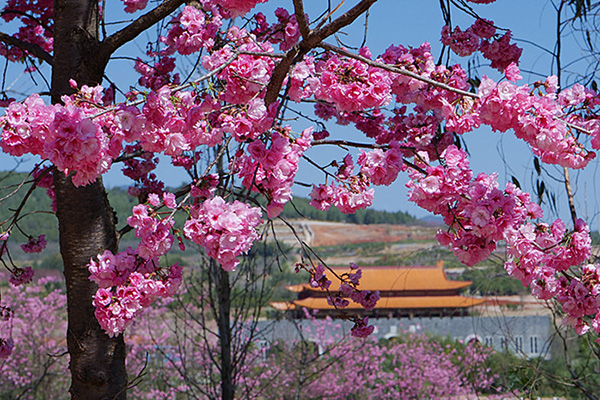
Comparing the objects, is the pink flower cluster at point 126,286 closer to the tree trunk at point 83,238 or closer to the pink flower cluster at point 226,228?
the pink flower cluster at point 226,228

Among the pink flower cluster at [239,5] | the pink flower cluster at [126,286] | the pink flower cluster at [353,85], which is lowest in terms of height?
the pink flower cluster at [126,286]

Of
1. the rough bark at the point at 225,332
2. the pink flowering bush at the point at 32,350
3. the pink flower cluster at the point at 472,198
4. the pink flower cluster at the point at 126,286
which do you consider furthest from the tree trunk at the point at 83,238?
the pink flowering bush at the point at 32,350

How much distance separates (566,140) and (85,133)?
3.00 feet

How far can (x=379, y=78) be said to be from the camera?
1.36 m

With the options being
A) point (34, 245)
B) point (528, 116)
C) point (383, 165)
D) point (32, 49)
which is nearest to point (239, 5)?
point (383, 165)

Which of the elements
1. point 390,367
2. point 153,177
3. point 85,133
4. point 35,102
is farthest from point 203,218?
point 390,367

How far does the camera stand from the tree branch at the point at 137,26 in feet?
5.54

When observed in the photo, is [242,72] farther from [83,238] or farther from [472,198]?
[83,238]

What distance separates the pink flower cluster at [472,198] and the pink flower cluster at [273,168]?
278 millimetres

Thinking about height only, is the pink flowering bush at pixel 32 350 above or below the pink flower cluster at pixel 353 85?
below

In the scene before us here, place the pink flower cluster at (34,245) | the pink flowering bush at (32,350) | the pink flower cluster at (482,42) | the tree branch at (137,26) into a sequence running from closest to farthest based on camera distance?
the tree branch at (137,26)
the pink flower cluster at (482,42)
the pink flower cluster at (34,245)
the pink flowering bush at (32,350)

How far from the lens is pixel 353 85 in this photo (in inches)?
53.0

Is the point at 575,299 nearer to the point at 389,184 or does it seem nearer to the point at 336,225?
the point at 389,184

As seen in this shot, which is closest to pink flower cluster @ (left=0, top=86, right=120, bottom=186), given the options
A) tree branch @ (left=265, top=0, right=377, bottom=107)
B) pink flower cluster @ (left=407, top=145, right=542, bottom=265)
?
tree branch @ (left=265, top=0, right=377, bottom=107)
